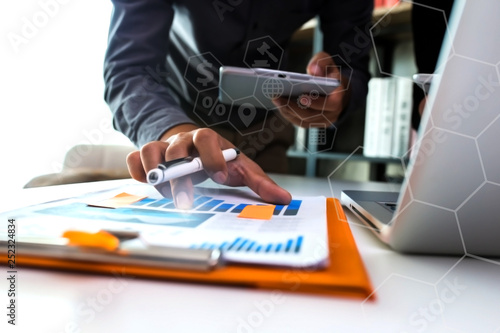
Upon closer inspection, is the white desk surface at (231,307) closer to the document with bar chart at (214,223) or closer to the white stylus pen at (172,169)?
the document with bar chart at (214,223)

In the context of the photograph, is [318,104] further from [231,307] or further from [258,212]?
[231,307]

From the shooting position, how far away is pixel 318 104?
747mm

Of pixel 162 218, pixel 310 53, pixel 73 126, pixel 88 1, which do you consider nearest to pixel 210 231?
pixel 162 218

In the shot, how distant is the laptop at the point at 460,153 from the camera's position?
0.66ft

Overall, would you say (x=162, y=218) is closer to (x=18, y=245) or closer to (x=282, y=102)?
(x=18, y=245)

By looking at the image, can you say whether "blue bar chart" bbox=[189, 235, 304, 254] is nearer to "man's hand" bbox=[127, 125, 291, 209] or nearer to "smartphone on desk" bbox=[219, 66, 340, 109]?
"man's hand" bbox=[127, 125, 291, 209]

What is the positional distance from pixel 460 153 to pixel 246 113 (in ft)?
2.63

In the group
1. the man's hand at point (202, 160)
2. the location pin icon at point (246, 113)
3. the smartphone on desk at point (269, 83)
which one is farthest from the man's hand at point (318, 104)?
the man's hand at point (202, 160)

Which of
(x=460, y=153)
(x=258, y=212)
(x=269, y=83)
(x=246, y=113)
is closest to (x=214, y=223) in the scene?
(x=258, y=212)

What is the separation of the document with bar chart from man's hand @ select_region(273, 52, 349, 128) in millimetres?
351

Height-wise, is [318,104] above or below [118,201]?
above

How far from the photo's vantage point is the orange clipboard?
0.64 feet

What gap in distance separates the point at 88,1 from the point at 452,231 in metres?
1.10

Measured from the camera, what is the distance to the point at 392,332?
17 cm
